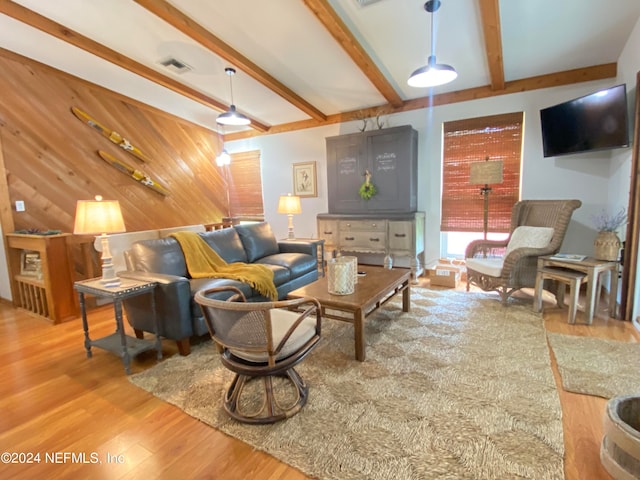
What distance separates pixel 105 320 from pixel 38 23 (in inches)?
117

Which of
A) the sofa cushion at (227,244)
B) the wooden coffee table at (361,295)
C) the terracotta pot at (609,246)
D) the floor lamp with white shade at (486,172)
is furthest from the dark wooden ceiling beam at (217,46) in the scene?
the terracotta pot at (609,246)

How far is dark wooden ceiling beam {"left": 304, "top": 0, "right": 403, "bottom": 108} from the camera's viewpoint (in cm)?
266

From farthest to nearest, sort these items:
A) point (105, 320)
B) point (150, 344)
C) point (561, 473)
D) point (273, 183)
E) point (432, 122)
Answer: point (273, 183) < point (432, 122) < point (105, 320) < point (150, 344) < point (561, 473)

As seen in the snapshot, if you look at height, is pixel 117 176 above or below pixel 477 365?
above

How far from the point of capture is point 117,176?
4.63 m

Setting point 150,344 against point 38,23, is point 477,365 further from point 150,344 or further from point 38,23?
point 38,23

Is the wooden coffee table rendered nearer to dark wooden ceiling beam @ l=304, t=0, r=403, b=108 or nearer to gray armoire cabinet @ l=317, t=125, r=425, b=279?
gray armoire cabinet @ l=317, t=125, r=425, b=279

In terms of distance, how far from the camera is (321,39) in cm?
325

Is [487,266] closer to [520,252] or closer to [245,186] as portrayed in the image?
[520,252]

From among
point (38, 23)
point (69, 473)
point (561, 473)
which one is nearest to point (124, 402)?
point (69, 473)

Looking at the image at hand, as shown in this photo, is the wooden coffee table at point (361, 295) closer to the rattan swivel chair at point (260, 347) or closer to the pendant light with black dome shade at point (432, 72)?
the rattan swivel chair at point (260, 347)

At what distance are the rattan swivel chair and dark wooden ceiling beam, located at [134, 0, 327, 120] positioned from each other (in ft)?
8.45

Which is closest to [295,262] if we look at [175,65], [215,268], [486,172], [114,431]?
[215,268]

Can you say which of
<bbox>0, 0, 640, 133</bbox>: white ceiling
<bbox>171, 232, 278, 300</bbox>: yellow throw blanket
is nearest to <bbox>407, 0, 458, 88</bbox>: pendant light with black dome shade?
<bbox>0, 0, 640, 133</bbox>: white ceiling
